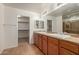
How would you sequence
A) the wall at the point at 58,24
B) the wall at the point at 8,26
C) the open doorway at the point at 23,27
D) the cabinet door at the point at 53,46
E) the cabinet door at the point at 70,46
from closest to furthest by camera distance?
the cabinet door at the point at 70,46, the cabinet door at the point at 53,46, the wall at the point at 58,24, the wall at the point at 8,26, the open doorway at the point at 23,27

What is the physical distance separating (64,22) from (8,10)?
8.21 feet

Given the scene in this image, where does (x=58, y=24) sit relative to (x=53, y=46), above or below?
above

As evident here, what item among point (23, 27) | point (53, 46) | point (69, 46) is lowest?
point (53, 46)

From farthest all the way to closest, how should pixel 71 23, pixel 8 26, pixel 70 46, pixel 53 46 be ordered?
pixel 8 26
pixel 53 46
pixel 71 23
pixel 70 46

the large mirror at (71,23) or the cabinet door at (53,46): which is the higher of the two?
the large mirror at (71,23)

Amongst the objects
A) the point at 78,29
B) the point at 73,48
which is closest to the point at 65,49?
the point at 73,48

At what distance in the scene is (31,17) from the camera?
530 cm

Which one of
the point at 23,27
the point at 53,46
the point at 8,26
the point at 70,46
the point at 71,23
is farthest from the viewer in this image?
the point at 23,27

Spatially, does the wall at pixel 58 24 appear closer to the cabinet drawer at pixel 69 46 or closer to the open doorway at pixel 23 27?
the cabinet drawer at pixel 69 46

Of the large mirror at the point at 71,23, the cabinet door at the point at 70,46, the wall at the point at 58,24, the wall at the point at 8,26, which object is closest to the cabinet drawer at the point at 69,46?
the cabinet door at the point at 70,46

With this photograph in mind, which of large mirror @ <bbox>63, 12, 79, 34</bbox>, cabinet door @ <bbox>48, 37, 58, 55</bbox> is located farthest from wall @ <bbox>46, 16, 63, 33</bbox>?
cabinet door @ <bbox>48, 37, 58, 55</bbox>

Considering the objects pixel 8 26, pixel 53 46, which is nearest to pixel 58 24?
pixel 53 46

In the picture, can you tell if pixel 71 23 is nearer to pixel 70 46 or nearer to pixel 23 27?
pixel 70 46

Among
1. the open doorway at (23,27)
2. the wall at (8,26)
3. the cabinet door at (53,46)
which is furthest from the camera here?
the open doorway at (23,27)
